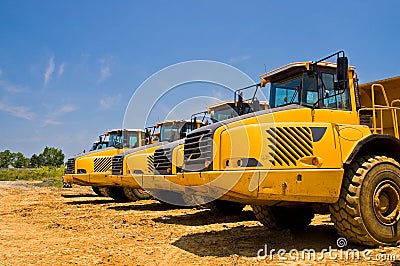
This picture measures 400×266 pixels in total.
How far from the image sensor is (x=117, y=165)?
1266 cm

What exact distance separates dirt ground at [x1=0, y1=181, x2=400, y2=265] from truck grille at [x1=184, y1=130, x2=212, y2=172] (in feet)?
4.07

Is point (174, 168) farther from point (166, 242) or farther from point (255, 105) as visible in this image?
point (166, 242)

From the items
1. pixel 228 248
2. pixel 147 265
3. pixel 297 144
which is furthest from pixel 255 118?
pixel 147 265

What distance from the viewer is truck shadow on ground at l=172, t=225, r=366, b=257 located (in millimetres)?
5848

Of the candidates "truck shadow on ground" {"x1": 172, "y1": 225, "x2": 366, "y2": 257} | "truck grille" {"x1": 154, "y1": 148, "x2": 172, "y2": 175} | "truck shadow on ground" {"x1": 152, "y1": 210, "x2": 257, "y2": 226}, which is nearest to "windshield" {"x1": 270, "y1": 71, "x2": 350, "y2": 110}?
"truck shadow on ground" {"x1": 172, "y1": 225, "x2": 366, "y2": 257}

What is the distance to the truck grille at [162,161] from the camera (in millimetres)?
9696

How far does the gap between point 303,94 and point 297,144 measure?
3.93 feet

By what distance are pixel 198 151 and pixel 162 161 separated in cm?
401

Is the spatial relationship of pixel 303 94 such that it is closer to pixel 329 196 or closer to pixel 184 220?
pixel 329 196

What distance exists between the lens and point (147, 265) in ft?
17.0

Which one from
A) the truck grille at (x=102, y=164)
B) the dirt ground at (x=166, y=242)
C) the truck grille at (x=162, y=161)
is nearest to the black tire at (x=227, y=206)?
the dirt ground at (x=166, y=242)

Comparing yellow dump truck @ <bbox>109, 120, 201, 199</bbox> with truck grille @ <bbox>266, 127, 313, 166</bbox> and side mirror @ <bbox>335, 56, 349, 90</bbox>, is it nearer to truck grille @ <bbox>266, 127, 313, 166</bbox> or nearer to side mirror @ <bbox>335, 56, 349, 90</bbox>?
truck grille @ <bbox>266, 127, 313, 166</bbox>

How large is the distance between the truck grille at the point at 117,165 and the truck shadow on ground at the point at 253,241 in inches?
221

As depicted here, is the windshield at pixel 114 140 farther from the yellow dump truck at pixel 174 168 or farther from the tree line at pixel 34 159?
the tree line at pixel 34 159
